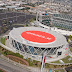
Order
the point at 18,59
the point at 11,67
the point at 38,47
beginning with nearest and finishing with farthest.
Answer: the point at 11,67, the point at 18,59, the point at 38,47

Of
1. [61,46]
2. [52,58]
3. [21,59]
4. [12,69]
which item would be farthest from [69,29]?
[12,69]

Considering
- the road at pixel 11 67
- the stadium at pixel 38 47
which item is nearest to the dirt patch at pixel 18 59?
the road at pixel 11 67

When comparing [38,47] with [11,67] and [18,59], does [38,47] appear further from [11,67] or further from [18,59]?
[11,67]

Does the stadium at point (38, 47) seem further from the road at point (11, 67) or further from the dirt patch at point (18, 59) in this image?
the road at point (11, 67)

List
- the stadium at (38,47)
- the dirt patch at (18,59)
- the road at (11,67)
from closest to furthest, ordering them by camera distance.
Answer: the road at (11,67) → the dirt patch at (18,59) → the stadium at (38,47)

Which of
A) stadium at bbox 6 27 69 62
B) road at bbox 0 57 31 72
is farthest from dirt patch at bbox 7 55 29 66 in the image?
stadium at bbox 6 27 69 62

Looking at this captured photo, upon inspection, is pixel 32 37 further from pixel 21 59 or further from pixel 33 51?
pixel 21 59

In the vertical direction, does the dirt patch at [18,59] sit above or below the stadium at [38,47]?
below

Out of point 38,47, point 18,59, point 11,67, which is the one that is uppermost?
point 38,47

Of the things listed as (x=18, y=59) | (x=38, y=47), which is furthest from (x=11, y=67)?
(x=38, y=47)

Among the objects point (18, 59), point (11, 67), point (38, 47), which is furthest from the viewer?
point (38, 47)

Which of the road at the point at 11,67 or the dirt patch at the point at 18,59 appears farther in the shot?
the dirt patch at the point at 18,59

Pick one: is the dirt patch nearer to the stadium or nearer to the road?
the road
